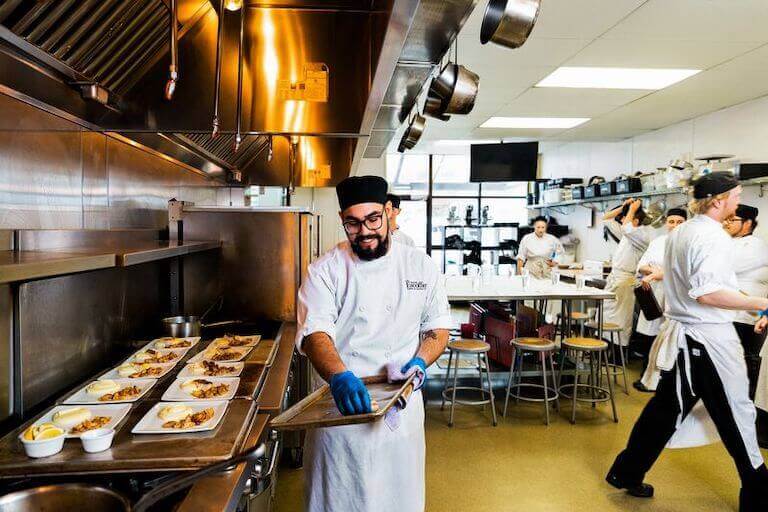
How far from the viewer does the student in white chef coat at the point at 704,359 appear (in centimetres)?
267

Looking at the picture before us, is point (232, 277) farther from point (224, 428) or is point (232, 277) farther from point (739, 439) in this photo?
point (739, 439)

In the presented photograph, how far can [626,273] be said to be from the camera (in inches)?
249

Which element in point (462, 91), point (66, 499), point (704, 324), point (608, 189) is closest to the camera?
point (66, 499)

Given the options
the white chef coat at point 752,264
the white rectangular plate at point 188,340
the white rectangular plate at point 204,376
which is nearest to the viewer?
the white rectangular plate at point 204,376

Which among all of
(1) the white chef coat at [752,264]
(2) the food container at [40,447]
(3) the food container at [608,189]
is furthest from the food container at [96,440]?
(3) the food container at [608,189]

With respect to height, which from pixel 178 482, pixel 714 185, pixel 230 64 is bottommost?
pixel 178 482

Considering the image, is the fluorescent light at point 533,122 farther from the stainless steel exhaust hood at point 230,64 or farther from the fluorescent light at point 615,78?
the stainless steel exhaust hood at point 230,64

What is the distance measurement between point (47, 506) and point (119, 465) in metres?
0.17

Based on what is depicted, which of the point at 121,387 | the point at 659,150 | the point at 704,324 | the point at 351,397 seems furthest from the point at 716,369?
the point at 659,150

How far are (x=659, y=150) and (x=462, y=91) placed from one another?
5094 mm

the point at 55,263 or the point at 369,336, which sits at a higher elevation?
the point at 55,263

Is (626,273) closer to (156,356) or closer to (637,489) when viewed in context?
(637,489)

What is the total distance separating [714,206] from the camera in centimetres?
282

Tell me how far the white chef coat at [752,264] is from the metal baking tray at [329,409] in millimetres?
3892
